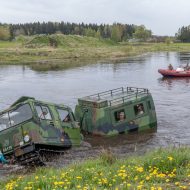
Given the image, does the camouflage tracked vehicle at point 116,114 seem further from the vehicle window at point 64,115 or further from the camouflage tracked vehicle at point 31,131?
the camouflage tracked vehicle at point 31,131

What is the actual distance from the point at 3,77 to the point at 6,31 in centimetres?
8562

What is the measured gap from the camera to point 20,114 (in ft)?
54.7

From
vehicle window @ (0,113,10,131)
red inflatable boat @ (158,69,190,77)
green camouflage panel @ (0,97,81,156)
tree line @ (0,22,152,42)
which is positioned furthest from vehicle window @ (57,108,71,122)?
tree line @ (0,22,152,42)

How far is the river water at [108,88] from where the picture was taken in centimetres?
2358

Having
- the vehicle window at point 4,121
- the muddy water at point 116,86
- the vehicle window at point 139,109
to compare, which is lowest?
the muddy water at point 116,86

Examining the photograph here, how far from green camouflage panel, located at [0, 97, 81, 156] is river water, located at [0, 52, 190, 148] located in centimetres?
485

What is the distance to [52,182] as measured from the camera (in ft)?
30.5

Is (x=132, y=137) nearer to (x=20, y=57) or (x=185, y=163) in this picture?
(x=185, y=163)

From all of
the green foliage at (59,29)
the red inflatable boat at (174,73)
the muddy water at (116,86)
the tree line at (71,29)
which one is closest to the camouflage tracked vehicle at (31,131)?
the muddy water at (116,86)

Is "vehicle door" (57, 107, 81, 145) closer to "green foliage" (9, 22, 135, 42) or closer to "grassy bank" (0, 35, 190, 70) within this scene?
"grassy bank" (0, 35, 190, 70)

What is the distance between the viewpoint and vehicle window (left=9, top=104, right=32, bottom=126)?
16.5 meters

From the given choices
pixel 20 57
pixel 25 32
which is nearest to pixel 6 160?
pixel 20 57

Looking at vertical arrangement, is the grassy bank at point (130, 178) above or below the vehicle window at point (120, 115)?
above

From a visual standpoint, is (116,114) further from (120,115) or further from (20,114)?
(20,114)
